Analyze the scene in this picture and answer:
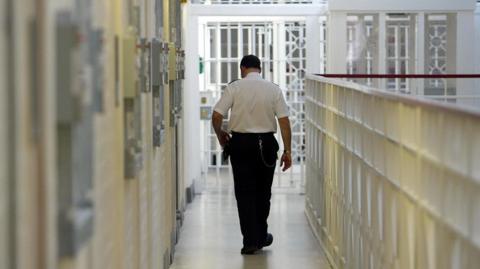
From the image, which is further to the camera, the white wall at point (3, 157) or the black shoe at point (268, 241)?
the black shoe at point (268, 241)

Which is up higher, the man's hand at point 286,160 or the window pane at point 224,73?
the window pane at point 224,73

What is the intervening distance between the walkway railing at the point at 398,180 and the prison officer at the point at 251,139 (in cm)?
49

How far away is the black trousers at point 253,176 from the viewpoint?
9023 millimetres

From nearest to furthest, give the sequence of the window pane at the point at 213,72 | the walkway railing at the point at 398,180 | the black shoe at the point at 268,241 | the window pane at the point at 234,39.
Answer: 1. the walkway railing at the point at 398,180
2. the black shoe at the point at 268,241
3. the window pane at the point at 213,72
4. the window pane at the point at 234,39

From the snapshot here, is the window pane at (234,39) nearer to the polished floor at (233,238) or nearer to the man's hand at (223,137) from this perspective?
the polished floor at (233,238)

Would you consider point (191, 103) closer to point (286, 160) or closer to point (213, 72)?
point (213, 72)

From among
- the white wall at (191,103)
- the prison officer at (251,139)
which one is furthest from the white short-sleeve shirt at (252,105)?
the white wall at (191,103)

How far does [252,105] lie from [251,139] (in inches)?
11.3

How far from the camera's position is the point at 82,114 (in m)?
3.37

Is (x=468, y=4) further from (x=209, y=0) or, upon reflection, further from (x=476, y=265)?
(x=476, y=265)

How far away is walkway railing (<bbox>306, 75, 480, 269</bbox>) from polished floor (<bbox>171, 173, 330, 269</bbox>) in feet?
1.04

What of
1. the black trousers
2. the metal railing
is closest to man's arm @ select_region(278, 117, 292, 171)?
the black trousers

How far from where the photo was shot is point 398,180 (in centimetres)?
526

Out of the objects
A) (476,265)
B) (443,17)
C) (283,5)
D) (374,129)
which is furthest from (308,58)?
(476,265)
